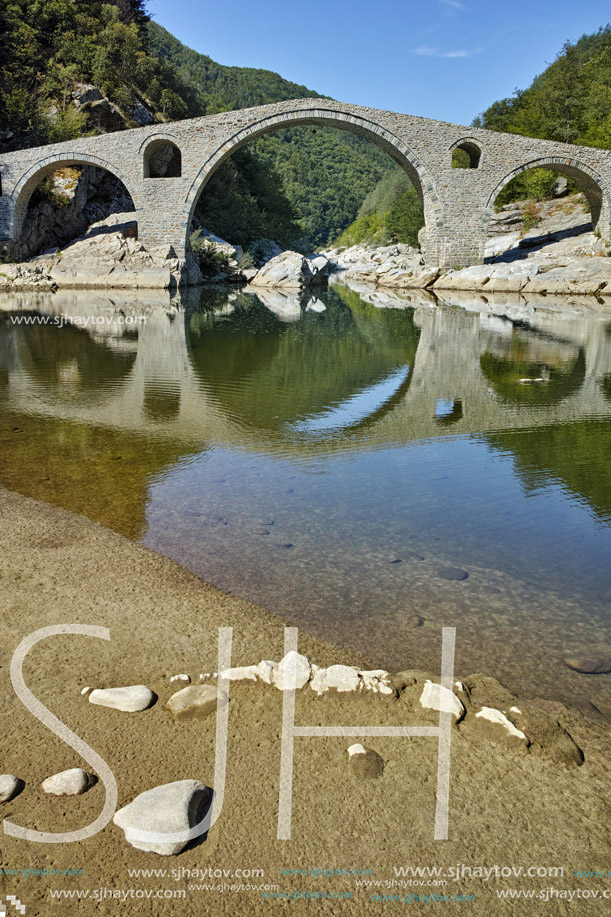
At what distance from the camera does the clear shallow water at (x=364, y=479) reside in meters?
2.59

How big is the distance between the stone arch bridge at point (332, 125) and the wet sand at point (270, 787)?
2570 cm

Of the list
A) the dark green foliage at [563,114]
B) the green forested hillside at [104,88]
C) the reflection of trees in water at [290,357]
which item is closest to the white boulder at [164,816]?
the reflection of trees in water at [290,357]

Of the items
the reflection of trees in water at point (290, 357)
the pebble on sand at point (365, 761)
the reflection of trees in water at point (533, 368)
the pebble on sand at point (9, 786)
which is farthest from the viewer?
the reflection of trees in water at point (533, 368)

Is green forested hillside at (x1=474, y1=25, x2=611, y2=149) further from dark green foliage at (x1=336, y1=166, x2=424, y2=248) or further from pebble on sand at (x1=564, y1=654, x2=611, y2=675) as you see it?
pebble on sand at (x1=564, y1=654, x2=611, y2=675)

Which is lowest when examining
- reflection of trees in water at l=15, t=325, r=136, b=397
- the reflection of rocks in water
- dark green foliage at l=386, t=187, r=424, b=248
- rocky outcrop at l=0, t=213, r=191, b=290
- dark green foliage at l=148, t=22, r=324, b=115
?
the reflection of rocks in water

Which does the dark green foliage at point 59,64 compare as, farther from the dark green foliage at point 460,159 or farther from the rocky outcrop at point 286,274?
the dark green foliage at point 460,159

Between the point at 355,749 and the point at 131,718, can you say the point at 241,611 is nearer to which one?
the point at 131,718

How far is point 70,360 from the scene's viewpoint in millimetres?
8734

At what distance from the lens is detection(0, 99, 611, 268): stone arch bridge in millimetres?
24891

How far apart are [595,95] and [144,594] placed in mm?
42816

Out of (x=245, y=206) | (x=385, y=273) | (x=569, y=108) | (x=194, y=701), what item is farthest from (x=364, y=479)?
(x=569, y=108)

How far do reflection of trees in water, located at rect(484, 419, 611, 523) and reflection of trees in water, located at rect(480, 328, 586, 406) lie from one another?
1.12m

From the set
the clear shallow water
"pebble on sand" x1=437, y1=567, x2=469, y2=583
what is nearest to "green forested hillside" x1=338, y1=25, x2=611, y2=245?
the clear shallow water

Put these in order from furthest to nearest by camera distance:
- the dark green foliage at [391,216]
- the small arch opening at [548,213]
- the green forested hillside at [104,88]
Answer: the dark green foliage at [391,216], the green forested hillside at [104,88], the small arch opening at [548,213]
